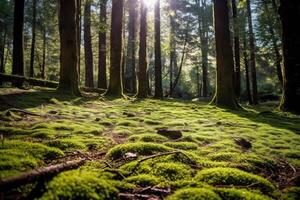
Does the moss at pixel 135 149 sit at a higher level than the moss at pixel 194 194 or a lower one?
higher

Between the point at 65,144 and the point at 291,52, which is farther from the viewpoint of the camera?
the point at 291,52

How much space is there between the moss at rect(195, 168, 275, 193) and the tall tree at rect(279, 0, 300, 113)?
12.2m

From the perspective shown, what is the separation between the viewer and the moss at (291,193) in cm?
463

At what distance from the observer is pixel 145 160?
18.6 ft

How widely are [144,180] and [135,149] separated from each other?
1.61m

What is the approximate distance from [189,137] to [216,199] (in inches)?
162

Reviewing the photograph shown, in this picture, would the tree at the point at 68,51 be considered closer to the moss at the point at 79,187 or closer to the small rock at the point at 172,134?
the small rock at the point at 172,134

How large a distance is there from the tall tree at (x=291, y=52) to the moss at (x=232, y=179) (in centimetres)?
1220

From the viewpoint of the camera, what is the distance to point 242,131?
33.5 feet

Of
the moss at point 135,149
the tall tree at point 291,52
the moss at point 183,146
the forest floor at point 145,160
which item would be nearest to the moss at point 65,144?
the forest floor at point 145,160

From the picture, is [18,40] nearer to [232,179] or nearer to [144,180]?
[144,180]

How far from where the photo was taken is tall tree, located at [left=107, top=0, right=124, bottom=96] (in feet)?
64.8

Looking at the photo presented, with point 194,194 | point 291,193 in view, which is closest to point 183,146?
point 291,193

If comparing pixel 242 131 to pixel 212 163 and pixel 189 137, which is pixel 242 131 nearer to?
pixel 189 137
